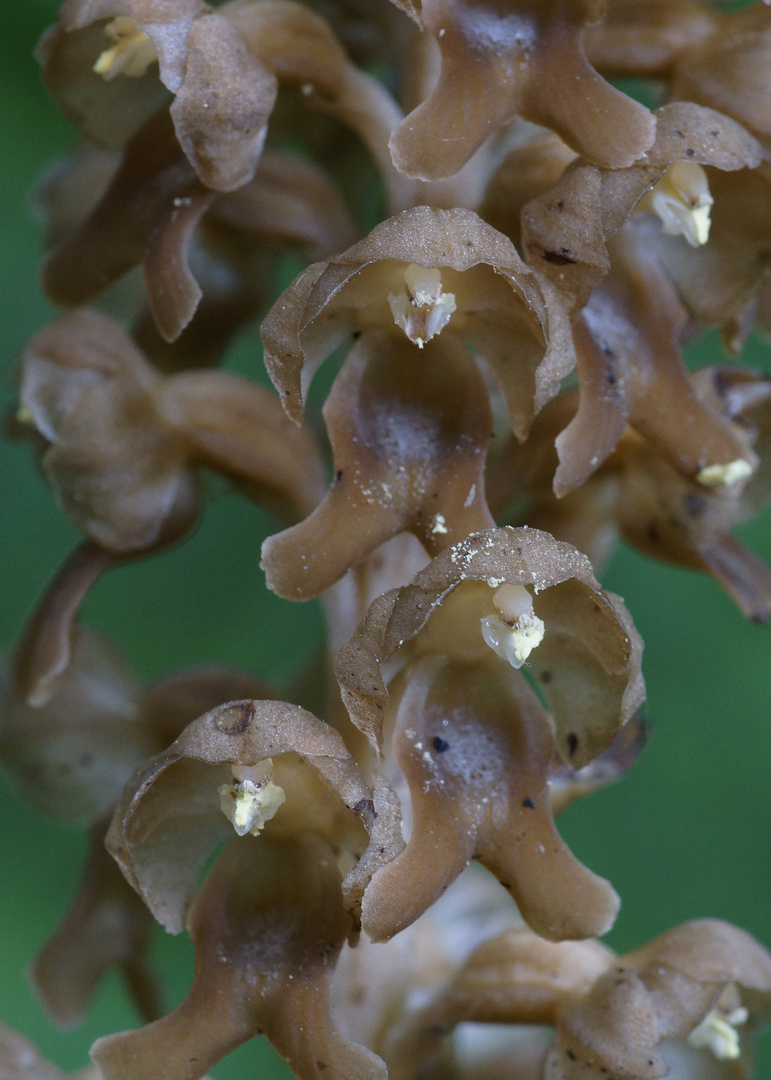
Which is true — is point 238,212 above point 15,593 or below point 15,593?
above

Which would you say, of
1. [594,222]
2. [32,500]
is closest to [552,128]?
[594,222]

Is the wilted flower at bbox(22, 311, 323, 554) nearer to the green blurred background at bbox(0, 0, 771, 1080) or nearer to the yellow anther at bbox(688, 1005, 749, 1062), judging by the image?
the yellow anther at bbox(688, 1005, 749, 1062)

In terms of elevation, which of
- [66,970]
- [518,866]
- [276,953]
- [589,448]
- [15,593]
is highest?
[589,448]

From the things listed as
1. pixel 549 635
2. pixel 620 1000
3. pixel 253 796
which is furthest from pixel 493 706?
pixel 620 1000

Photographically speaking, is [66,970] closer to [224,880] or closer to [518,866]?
[224,880]

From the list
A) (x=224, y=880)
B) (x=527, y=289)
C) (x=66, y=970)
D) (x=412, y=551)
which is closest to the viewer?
(x=527, y=289)

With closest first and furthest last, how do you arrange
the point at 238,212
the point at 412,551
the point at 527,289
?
the point at 527,289 → the point at 412,551 → the point at 238,212

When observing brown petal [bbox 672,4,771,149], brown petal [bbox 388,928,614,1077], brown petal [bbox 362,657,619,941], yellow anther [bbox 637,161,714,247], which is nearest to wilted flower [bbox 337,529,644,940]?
brown petal [bbox 362,657,619,941]
